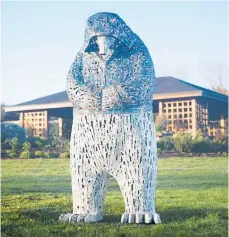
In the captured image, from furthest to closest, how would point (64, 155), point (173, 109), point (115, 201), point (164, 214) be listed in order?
point (64, 155) → point (173, 109) → point (115, 201) → point (164, 214)

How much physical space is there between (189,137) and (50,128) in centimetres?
151

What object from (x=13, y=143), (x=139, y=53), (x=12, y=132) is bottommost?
(x=13, y=143)

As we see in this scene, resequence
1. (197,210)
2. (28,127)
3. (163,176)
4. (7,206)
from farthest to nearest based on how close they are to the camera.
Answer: (28,127)
(163,176)
(7,206)
(197,210)

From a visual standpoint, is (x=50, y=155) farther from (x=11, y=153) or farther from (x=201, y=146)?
(x=201, y=146)

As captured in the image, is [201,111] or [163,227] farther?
[201,111]

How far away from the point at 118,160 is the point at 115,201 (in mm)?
1058

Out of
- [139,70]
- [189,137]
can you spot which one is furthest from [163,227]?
[189,137]

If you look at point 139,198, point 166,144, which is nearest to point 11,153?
point 166,144

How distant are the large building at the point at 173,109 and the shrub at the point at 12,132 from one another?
87 millimetres

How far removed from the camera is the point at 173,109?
6023 millimetres

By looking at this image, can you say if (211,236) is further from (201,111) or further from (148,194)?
(201,111)

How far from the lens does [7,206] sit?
5316mm

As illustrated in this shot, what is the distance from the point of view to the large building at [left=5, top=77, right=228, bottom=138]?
19.6ft

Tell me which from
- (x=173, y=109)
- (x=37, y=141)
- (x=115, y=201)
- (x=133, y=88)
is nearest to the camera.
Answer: (x=133, y=88)
